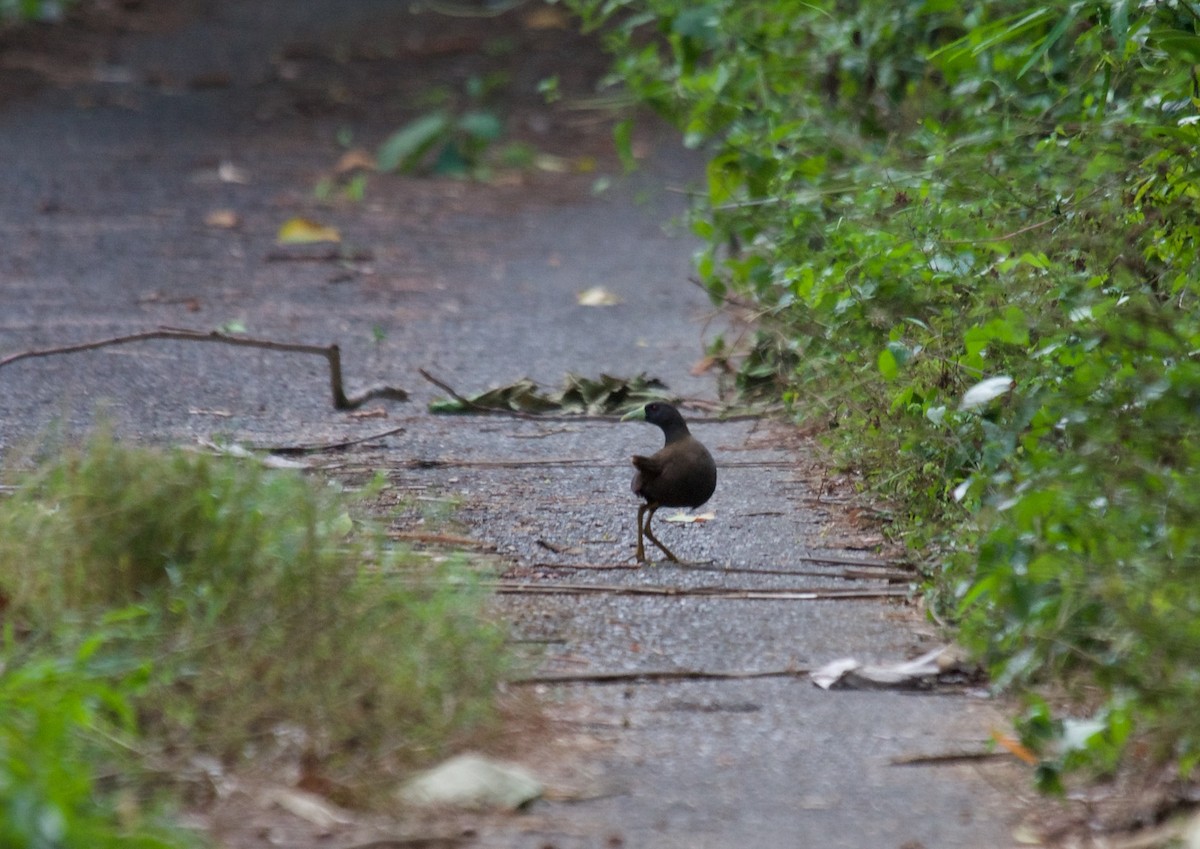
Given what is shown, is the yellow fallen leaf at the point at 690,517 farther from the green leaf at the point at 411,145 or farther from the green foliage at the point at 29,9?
the green foliage at the point at 29,9

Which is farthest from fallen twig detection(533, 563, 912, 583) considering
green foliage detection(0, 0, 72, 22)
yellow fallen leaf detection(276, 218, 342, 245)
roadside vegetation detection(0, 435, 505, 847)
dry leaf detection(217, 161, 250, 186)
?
green foliage detection(0, 0, 72, 22)

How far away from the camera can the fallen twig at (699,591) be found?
10.6 ft

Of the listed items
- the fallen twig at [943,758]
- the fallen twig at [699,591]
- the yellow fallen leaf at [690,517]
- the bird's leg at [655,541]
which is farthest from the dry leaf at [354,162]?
the fallen twig at [943,758]

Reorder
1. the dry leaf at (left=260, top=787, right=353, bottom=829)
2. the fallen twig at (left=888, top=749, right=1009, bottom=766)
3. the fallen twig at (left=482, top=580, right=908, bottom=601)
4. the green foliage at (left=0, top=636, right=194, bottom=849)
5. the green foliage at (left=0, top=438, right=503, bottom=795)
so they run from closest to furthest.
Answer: the green foliage at (left=0, top=636, right=194, bottom=849) → the dry leaf at (left=260, top=787, right=353, bottom=829) → the green foliage at (left=0, top=438, right=503, bottom=795) → the fallen twig at (left=888, top=749, right=1009, bottom=766) → the fallen twig at (left=482, top=580, right=908, bottom=601)

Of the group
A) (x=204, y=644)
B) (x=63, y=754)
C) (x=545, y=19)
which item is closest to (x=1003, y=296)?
(x=204, y=644)

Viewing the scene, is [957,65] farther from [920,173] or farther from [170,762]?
[170,762]

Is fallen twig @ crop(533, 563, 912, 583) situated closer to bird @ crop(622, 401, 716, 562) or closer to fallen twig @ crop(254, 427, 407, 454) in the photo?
bird @ crop(622, 401, 716, 562)

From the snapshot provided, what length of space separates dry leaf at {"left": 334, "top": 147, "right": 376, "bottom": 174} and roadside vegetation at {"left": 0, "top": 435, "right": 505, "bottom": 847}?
24.6 feet

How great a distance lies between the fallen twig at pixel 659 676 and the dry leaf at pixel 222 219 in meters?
6.10

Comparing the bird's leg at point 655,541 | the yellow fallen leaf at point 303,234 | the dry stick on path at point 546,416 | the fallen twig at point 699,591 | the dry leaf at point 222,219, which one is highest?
the dry leaf at point 222,219

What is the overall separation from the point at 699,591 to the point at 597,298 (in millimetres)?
3854

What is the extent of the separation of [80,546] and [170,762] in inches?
22.2

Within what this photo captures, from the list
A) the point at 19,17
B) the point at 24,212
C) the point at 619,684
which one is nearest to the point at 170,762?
the point at 619,684

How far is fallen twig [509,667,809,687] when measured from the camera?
2.79 metres
